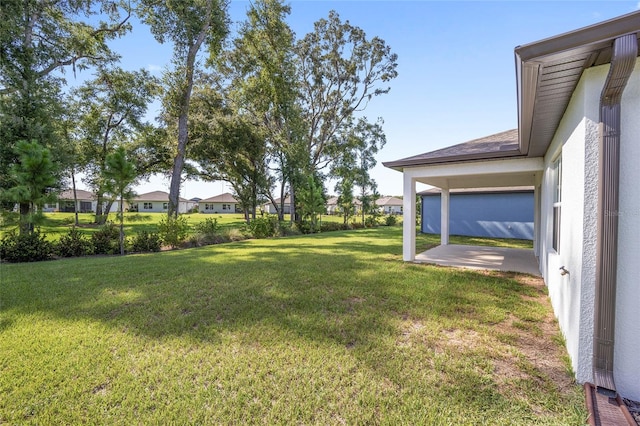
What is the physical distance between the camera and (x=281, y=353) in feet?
10.3

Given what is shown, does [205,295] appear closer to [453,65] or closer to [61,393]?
[61,393]

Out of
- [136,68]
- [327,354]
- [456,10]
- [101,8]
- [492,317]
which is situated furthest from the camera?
[136,68]

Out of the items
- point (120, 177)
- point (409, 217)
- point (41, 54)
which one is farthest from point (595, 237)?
point (41, 54)

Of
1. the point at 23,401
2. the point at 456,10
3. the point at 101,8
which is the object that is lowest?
the point at 23,401

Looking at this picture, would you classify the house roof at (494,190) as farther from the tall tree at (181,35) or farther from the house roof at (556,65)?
the tall tree at (181,35)

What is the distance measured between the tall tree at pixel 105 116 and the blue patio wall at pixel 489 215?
2149 centimetres

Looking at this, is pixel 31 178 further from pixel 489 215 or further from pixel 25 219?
pixel 489 215

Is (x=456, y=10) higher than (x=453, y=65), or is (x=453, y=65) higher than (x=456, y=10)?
(x=456, y=10)

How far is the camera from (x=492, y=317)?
4172 millimetres

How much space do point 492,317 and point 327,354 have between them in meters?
2.68

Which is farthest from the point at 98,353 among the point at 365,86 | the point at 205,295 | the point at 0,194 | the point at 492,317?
the point at 365,86

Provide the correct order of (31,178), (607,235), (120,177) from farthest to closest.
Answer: (120,177) < (31,178) < (607,235)

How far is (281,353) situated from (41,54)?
18675mm

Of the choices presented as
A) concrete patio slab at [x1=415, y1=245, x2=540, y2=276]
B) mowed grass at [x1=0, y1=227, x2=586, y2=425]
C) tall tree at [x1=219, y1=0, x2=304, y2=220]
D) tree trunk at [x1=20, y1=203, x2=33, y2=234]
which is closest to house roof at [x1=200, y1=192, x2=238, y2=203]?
tall tree at [x1=219, y1=0, x2=304, y2=220]
